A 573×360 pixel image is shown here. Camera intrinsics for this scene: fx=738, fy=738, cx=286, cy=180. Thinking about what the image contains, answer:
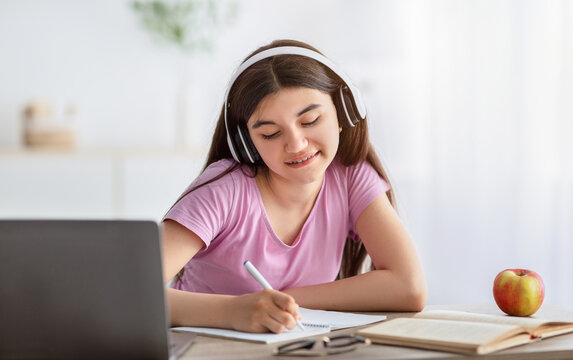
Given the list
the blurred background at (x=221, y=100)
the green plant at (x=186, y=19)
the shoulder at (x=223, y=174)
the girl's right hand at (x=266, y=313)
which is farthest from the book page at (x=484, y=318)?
the green plant at (x=186, y=19)

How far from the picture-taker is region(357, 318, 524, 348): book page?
3.33 ft

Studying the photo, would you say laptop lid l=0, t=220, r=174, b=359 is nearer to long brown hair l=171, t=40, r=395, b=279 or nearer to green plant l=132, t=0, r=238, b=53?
long brown hair l=171, t=40, r=395, b=279

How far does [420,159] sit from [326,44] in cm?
79

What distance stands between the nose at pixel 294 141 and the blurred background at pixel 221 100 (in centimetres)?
166

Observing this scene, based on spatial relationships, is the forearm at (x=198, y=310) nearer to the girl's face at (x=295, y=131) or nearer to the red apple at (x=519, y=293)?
the girl's face at (x=295, y=131)

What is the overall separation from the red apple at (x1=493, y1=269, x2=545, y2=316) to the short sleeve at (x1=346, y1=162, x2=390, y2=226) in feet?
1.16

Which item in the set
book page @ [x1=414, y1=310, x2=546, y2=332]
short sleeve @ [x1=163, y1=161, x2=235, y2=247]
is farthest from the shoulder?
book page @ [x1=414, y1=310, x2=546, y2=332]

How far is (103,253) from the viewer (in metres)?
0.92

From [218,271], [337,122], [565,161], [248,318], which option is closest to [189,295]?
[248,318]

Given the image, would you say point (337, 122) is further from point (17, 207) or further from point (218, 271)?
point (17, 207)

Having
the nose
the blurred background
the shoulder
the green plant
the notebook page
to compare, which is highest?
the green plant

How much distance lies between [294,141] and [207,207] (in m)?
0.21

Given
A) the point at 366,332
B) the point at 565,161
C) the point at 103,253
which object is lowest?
the point at 366,332

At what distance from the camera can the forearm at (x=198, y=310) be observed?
3.88 ft
